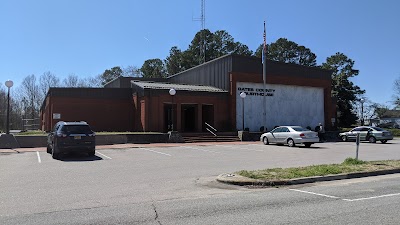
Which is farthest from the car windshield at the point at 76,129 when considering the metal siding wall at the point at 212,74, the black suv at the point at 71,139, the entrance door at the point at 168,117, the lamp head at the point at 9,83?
the metal siding wall at the point at 212,74

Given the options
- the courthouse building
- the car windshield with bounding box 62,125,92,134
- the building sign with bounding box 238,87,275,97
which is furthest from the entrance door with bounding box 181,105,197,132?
the car windshield with bounding box 62,125,92,134

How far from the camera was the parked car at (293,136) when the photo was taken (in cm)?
2577

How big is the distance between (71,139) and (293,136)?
1481 cm

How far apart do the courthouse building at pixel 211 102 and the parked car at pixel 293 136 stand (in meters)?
7.93

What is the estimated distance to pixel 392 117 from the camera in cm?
10219

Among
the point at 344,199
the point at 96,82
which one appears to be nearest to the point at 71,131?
the point at 344,199

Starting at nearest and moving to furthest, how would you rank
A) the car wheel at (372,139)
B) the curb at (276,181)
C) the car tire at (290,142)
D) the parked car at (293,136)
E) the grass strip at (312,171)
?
the curb at (276,181), the grass strip at (312,171), the parked car at (293,136), the car tire at (290,142), the car wheel at (372,139)

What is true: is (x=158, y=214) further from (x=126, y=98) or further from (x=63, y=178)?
(x=126, y=98)

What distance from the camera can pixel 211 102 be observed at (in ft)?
122

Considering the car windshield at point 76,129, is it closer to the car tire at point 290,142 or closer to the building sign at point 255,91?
the car tire at point 290,142

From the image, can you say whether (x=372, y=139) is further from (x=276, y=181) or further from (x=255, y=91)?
(x=276, y=181)

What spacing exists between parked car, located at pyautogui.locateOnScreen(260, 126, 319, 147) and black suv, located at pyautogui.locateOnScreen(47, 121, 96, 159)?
13801 mm

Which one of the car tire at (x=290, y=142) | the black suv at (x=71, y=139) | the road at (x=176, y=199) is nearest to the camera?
the road at (x=176, y=199)

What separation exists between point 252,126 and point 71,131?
2389 cm
